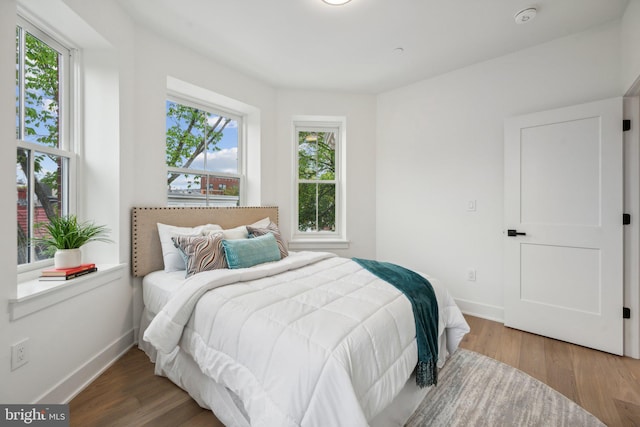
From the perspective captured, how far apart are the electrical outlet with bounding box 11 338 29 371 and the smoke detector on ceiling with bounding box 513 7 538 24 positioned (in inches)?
152

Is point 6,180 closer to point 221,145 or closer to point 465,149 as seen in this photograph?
point 221,145

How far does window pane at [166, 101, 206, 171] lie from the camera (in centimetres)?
281

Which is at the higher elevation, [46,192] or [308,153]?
[308,153]

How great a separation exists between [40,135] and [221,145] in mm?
1661

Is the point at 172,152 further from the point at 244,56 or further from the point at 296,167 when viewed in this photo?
the point at 296,167

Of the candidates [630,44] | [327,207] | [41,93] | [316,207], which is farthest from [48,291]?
[630,44]

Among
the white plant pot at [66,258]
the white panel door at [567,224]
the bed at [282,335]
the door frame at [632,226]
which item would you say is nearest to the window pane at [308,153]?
the bed at [282,335]

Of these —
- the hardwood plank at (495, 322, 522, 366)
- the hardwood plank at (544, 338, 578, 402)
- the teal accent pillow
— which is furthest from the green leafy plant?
the hardwood plank at (544, 338, 578, 402)

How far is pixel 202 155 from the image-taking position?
10.1ft

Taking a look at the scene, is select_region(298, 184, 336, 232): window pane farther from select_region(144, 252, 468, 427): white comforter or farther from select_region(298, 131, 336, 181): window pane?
select_region(144, 252, 468, 427): white comforter

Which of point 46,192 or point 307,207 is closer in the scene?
point 46,192

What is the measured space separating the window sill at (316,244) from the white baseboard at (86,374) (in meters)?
1.89

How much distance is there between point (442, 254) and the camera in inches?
125

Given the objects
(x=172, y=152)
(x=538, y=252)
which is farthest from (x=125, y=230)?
(x=538, y=252)
